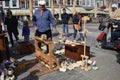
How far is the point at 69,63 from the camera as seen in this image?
9141 millimetres

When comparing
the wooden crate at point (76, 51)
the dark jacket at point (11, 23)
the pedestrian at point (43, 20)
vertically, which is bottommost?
the wooden crate at point (76, 51)

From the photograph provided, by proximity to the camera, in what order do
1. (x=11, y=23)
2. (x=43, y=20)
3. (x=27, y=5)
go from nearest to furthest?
(x=43, y=20) < (x=11, y=23) < (x=27, y=5)

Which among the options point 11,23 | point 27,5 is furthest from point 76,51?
point 27,5

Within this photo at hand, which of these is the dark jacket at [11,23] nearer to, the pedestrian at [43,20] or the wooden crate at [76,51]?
the pedestrian at [43,20]

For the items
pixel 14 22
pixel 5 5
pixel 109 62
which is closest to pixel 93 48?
pixel 109 62

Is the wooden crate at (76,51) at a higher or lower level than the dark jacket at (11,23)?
lower

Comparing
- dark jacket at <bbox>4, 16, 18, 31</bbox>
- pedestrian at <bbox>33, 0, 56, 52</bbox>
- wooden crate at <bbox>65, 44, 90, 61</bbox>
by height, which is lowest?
wooden crate at <bbox>65, 44, 90, 61</bbox>

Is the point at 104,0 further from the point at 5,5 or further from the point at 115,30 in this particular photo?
the point at 115,30

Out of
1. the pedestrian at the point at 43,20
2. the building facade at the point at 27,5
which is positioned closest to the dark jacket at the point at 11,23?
the pedestrian at the point at 43,20

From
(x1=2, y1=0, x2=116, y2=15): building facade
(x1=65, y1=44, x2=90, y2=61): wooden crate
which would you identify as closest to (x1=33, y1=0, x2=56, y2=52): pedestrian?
(x1=65, y1=44, x2=90, y2=61): wooden crate

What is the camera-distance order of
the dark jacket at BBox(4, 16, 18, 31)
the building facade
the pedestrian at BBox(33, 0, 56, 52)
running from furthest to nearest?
the building facade, the dark jacket at BBox(4, 16, 18, 31), the pedestrian at BBox(33, 0, 56, 52)

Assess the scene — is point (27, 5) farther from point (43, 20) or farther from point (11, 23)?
point (43, 20)

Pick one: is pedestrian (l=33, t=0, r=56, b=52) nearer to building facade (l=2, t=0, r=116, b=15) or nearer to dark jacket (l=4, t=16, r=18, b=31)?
dark jacket (l=4, t=16, r=18, b=31)

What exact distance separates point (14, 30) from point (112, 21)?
4791 millimetres
